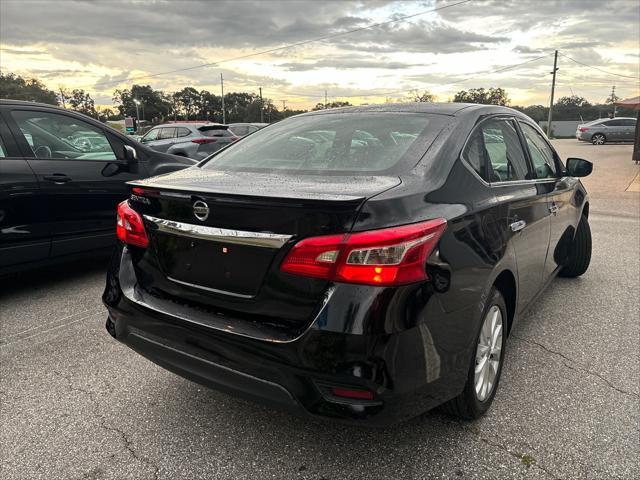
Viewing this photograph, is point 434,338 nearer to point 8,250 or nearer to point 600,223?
point 8,250

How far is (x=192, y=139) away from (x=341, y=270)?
13903 millimetres

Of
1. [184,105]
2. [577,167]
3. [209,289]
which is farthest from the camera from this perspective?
[184,105]

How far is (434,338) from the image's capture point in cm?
195

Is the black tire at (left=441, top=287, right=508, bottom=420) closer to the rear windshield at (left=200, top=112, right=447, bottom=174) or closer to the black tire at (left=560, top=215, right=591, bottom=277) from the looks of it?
the rear windshield at (left=200, top=112, right=447, bottom=174)

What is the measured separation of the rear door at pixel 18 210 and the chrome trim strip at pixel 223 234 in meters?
2.49

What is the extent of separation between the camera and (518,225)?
274 cm

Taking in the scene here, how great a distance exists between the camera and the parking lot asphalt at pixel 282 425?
220 cm

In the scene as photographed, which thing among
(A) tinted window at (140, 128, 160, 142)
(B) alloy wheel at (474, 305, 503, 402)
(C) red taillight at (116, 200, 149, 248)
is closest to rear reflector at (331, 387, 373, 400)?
(B) alloy wheel at (474, 305, 503, 402)

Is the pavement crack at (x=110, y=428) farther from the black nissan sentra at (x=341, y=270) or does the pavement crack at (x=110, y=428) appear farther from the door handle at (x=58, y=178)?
the door handle at (x=58, y=178)

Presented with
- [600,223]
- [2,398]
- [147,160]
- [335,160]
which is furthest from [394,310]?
[600,223]

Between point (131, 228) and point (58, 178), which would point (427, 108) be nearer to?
point (131, 228)

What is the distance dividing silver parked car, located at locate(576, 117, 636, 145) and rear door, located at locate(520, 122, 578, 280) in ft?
100.0

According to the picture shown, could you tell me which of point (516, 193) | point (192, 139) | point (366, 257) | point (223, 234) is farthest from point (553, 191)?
point (192, 139)

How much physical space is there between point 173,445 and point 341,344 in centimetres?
113
